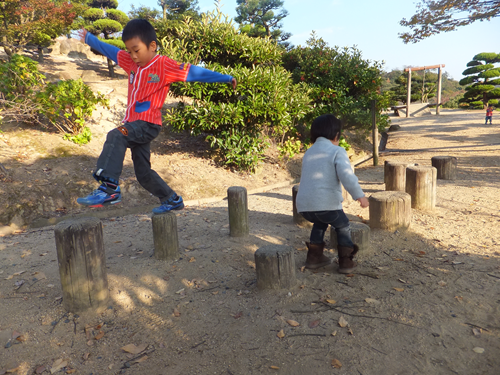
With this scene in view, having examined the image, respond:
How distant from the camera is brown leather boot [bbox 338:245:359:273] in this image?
11.9ft

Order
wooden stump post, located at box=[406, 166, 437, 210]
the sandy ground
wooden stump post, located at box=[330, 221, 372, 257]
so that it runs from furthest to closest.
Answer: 1. wooden stump post, located at box=[406, 166, 437, 210]
2. wooden stump post, located at box=[330, 221, 372, 257]
3. the sandy ground

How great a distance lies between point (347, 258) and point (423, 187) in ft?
9.01

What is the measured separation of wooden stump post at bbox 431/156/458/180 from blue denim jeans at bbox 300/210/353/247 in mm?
5285

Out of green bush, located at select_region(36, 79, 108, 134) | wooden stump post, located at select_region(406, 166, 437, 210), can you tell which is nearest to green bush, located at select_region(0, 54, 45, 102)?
green bush, located at select_region(36, 79, 108, 134)

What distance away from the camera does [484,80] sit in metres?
26.9

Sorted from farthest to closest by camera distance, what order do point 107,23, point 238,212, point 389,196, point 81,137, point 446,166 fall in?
1. point 107,23
2. point 81,137
3. point 446,166
4. point 389,196
5. point 238,212

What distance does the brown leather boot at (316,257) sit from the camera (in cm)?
379

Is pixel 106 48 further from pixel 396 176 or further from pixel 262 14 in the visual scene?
pixel 262 14

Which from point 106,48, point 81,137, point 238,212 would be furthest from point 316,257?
point 81,137

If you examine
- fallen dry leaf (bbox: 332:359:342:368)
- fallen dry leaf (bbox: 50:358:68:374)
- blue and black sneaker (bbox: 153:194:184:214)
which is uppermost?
blue and black sneaker (bbox: 153:194:184:214)

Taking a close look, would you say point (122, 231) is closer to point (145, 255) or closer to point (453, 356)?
point (145, 255)

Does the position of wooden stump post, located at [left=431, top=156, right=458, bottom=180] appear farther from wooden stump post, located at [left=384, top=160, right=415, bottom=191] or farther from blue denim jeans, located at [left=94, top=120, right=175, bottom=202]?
blue denim jeans, located at [left=94, top=120, right=175, bottom=202]

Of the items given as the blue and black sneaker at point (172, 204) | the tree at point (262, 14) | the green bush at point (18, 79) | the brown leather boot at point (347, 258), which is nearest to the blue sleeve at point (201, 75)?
the blue and black sneaker at point (172, 204)

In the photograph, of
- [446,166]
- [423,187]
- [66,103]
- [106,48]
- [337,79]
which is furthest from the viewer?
[337,79]
